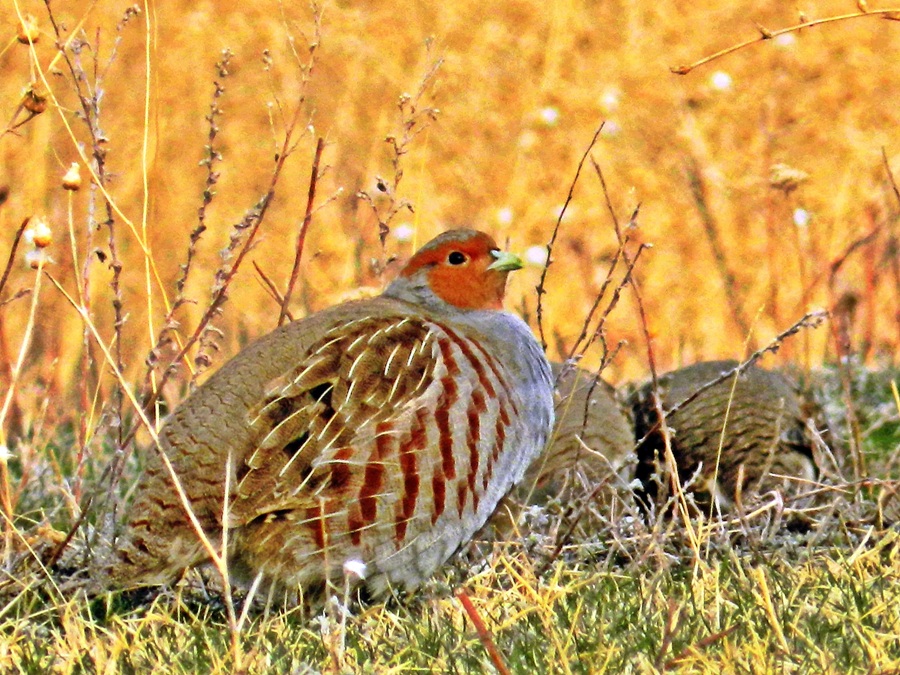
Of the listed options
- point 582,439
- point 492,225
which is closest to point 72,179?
point 582,439

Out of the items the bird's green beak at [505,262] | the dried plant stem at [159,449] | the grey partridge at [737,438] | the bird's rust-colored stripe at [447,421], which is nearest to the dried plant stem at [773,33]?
the bird's rust-colored stripe at [447,421]

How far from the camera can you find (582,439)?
4.07m

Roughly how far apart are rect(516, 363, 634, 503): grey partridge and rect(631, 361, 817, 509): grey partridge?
97 millimetres

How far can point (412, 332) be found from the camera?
3348 mm

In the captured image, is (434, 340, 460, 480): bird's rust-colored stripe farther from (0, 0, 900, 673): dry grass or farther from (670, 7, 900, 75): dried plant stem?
(670, 7, 900, 75): dried plant stem

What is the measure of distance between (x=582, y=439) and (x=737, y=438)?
570 millimetres

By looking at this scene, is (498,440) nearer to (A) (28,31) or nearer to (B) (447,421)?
(B) (447,421)

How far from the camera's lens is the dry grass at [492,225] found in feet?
9.37

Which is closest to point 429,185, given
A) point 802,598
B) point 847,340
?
point 847,340

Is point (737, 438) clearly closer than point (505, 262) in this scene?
No

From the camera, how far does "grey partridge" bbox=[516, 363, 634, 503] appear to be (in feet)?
13.7

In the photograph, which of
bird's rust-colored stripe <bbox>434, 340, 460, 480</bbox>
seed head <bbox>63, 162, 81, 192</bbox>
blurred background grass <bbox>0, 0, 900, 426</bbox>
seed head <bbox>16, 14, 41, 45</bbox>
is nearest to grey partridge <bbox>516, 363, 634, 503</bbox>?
bird's rust-colored stripe <bbox>434, 340, 460, 480</bbox>

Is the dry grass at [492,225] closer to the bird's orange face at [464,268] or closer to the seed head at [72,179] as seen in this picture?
the seed head at [72,179]

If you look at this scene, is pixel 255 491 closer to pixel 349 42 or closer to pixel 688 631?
pixel 688 631
